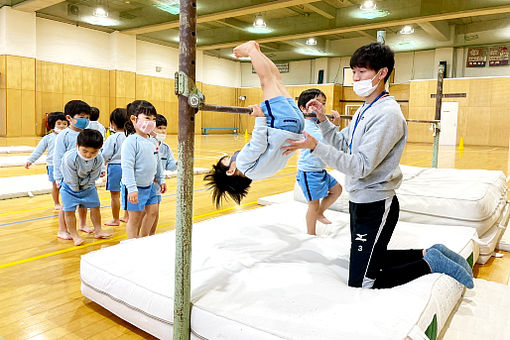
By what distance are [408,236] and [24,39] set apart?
1441 cm

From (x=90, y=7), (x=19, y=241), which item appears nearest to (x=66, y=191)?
(x=19, y=241)

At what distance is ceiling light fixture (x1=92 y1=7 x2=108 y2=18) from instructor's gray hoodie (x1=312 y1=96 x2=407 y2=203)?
529 inches

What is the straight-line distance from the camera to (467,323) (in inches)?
70.8

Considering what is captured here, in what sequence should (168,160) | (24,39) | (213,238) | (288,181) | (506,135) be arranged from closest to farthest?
(213,238) < (168,160) < (288,181) < (24,39) < (506,135)

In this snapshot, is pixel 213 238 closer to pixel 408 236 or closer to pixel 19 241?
pixel 408 236

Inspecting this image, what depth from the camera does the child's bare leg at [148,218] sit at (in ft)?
9.21

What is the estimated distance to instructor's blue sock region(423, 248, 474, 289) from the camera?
6.12 feet

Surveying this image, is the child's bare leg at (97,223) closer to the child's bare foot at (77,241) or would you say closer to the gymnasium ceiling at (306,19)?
the child's bare foot at (77,241)

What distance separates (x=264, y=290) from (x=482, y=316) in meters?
1.09

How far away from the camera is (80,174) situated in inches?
112

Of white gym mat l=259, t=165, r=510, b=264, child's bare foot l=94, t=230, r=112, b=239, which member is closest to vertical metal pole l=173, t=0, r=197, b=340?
child's bare foot l=94, t=230, r=112, b=239

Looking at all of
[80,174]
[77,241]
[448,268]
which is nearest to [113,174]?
[80,174]

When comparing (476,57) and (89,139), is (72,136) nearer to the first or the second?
(89,139)

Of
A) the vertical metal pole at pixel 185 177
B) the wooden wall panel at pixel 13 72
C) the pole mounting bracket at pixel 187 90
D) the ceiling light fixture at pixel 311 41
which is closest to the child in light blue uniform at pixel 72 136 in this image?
the vertical metal pole at pixel 185 177
